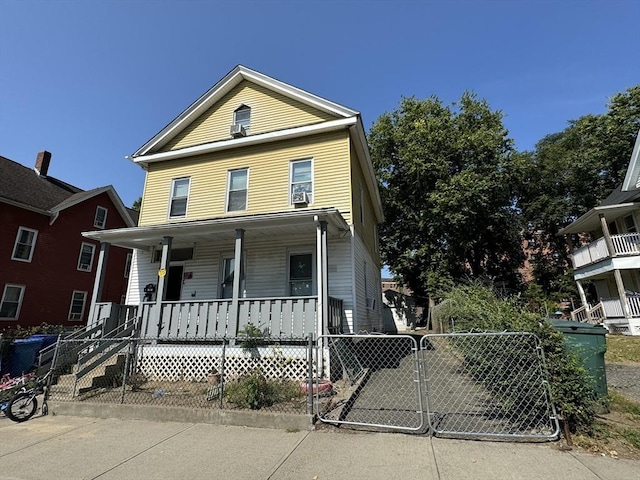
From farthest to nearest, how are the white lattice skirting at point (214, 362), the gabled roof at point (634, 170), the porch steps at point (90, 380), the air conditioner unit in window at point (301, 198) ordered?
the gabled roof at point (634, 170), the air conditioner unit in window at point (301, 198), the white lattice skirting at point (214, 362), the porch steps at point (90, 380)

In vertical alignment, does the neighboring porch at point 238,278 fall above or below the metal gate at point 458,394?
above

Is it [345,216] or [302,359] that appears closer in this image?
[302,359]

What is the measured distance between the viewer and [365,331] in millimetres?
10664

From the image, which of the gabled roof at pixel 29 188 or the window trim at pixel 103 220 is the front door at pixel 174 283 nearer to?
the gabled roof at pixel 29 188

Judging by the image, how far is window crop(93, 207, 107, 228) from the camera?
66.4 feet

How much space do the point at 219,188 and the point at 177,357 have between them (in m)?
5.81

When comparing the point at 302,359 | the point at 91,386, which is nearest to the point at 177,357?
the point at 91,386

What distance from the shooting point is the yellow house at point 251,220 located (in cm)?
841

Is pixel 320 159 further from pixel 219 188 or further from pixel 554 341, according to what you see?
pixel 554 341

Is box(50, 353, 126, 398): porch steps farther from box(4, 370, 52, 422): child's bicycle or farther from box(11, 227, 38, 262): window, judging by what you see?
box(11, 227, 38, 262): window

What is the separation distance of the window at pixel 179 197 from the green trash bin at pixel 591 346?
11.2m

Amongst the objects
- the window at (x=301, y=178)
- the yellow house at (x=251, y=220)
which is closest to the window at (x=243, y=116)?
the yellow house at (x=251, y=220)

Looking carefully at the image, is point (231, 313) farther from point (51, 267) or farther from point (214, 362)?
point (51, 267)

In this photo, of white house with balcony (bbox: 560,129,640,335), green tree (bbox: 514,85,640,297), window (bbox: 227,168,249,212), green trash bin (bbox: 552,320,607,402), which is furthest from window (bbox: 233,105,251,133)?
green tree (bbox: 514,85,640,297)
